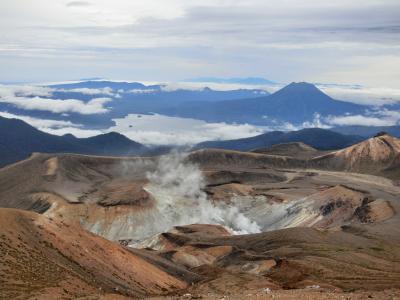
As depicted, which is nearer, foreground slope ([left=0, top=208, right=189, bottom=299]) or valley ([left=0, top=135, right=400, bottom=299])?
foreground slope ([left=0, top=208, right=189, bottom=299])

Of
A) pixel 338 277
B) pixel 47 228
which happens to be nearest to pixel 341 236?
pixel 338 277

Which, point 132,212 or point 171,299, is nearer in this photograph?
point 171,299

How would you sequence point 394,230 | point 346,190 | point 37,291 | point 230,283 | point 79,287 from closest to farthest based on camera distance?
point 37,291 < point 79,287 < point 230,283 < point 394,230 < point 346,190

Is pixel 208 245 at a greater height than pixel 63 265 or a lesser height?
lesser

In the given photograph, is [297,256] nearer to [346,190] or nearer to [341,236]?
[341,236]

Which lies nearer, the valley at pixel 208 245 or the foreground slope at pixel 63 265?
the foreground slope at pixel 63 265

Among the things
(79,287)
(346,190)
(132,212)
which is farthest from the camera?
(346,190)

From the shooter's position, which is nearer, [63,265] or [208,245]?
[63,265]

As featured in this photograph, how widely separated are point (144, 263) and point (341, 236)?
5383 cm

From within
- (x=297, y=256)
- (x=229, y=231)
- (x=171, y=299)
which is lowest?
(x=229, y=231)

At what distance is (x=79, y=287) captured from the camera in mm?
55094

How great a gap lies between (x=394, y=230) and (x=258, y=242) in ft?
99.3

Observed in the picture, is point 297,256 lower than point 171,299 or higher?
lower

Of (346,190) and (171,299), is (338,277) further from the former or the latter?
(346,190)
